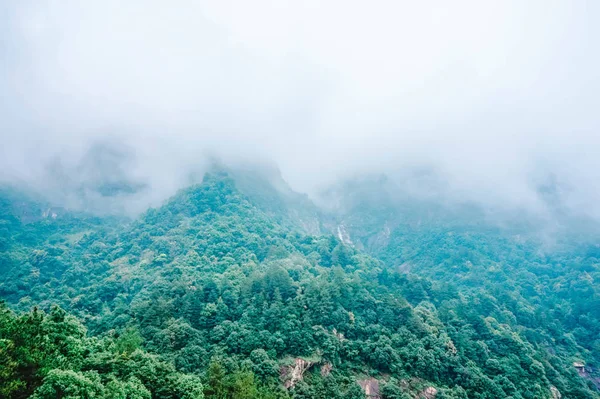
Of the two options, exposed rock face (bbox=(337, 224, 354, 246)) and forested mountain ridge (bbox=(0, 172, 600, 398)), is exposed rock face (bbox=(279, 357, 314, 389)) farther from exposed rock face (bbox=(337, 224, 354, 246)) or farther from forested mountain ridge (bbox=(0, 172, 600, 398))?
exposed rock face (bbox=(337, 224, 354, 246))

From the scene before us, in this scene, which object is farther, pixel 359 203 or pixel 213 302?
pixel 359 203

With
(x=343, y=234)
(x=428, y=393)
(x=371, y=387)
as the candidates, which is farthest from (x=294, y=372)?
(x=343, y=234)

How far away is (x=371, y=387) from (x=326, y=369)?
6423mm

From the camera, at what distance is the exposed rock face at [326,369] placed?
47.5 m

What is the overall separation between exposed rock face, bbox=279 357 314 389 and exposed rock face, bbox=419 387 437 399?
1596cm

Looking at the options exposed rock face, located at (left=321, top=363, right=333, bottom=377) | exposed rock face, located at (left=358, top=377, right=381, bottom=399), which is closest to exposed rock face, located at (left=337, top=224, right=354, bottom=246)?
exposed rock face, located at (left=321, top=363, right=333, bottom=377)

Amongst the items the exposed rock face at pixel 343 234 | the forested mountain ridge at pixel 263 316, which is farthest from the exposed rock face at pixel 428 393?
the exposed rock face at pixel 343 234

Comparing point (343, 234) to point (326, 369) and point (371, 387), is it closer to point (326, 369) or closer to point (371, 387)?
point (326, 369)

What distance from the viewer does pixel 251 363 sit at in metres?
42.2

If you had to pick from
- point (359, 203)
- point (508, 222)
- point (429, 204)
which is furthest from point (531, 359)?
point (359, 203)

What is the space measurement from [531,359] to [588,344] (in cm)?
3501

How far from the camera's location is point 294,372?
45156mm

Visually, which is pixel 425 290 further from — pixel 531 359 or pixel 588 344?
pixel 588 344

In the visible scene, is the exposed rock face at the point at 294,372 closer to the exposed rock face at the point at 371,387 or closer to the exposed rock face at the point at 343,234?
the exposed rock face at the point at 371,387
